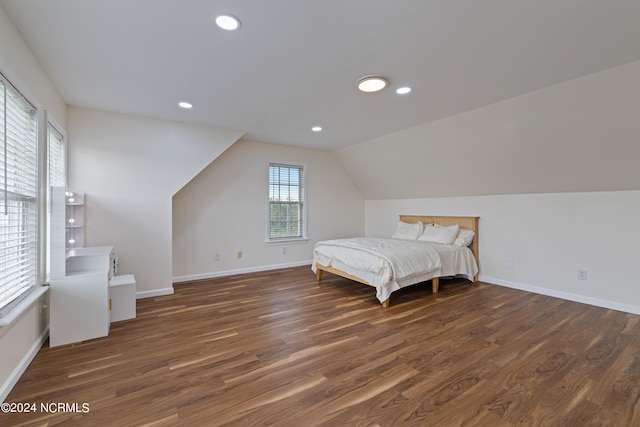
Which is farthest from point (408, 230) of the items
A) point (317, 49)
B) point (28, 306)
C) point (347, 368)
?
point (28, 306)

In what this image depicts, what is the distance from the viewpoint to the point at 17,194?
6.66 feet

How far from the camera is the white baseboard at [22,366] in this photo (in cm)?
173

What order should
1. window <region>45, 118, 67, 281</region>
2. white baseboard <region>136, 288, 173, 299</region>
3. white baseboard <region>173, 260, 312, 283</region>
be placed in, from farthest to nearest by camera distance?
white baseboard <region>173, 260, 312, 283</region> < white baseboard <region>136, 288, 173, 299</region> < window <region>45, 118, 67, 281</region>

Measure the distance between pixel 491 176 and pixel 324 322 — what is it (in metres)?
3.28

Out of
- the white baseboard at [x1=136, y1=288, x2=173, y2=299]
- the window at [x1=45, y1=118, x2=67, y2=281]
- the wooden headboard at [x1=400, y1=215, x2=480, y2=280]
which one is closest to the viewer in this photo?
the window at [x1=45, y1=118, x2=67, y2=281]

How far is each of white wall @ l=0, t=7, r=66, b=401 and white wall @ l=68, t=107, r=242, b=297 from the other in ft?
2.44

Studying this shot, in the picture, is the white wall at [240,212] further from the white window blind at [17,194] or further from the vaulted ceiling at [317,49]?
the white window blind at [17,194]

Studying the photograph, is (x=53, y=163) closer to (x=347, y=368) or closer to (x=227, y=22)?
(x=227, y=22)

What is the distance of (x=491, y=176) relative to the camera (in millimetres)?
4070

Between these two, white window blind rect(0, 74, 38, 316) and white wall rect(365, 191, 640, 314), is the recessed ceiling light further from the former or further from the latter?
white wall rect(365, 191, 640, 314)

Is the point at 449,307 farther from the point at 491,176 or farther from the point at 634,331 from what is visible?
the point at 491,176

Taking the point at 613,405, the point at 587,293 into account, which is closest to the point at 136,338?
the point at 613,405

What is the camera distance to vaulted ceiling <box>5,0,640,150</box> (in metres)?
1.70

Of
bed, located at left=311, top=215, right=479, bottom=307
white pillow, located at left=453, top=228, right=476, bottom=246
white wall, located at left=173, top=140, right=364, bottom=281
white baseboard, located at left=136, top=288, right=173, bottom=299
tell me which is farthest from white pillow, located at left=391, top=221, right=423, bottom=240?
white baseboard, located at left=136, top=288, right=173, bottom=299
